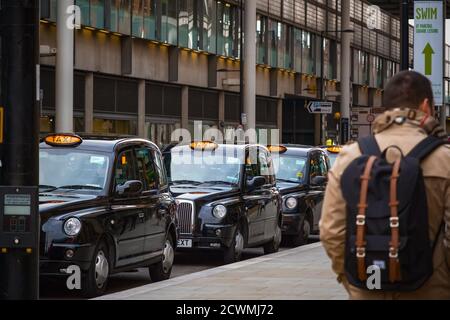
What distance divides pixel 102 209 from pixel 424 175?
8.82 m

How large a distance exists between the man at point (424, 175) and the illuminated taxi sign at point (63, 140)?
970cm

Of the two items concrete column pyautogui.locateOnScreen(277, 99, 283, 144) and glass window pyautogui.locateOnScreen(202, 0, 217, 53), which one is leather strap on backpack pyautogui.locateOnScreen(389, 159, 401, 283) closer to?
glass window pyautogui.locateOnScreen(202, 0, 217, 53)

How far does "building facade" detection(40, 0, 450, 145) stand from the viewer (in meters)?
43.1

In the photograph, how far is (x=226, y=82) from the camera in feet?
182

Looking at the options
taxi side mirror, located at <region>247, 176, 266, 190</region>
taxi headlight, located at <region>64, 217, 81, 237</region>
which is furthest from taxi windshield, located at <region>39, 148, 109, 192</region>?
taxi side mirror, located at <region>247, 176, 266, 190</region>

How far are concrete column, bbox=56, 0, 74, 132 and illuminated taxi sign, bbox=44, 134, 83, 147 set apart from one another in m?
24.1

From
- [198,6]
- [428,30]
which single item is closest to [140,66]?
[198,6]

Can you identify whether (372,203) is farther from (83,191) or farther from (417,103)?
(83,191)

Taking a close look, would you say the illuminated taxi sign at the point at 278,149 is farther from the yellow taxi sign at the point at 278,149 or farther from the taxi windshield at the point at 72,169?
the taxi windshield at the point at 72,169

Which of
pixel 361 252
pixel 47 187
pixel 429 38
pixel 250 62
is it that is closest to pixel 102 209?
pixel 47 187

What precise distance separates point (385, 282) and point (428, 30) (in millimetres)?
12727

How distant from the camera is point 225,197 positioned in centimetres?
1831

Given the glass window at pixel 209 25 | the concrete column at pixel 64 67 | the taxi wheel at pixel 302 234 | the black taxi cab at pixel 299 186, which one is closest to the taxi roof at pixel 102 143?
the black taxi cab at pixel 299 186

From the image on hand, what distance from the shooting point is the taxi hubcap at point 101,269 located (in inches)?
521
